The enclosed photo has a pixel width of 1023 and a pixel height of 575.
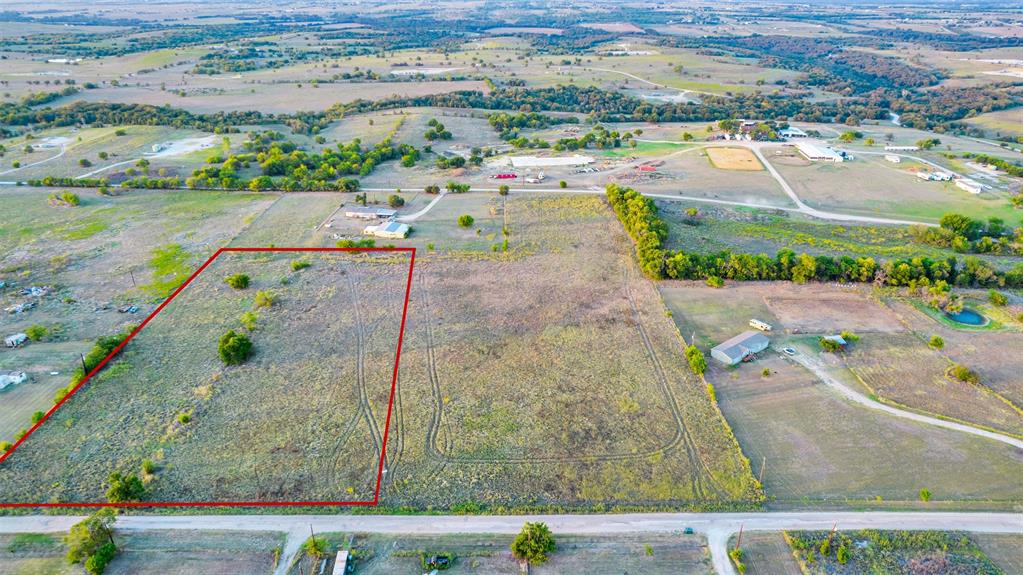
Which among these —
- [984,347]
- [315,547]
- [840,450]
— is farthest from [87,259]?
[984,347]

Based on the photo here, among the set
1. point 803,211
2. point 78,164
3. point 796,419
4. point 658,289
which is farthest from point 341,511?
point 78,164

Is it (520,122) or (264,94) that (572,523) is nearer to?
(520,122)

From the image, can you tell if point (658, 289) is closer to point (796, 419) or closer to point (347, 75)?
point (796, 419)

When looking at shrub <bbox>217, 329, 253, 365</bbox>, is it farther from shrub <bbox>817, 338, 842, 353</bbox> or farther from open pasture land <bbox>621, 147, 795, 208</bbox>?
open pasture land <bbox>621, 147, 795, 208</bbox>

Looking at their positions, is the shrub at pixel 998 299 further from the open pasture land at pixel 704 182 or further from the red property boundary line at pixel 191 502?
the red property boundary line at pixel 191 502

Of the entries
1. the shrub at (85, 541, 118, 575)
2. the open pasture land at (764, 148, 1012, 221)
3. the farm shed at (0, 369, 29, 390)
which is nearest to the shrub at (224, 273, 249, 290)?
the farm shed at (0, 369, 29, 390)

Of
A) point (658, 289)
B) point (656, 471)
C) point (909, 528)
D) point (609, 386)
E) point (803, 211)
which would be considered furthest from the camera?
point (803, 211)
